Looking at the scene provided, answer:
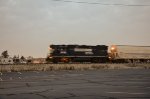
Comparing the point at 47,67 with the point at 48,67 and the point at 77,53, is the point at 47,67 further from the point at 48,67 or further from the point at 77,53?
the point at 77,53

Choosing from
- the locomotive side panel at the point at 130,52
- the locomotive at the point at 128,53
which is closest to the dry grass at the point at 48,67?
the locomotive at the point at 128,53

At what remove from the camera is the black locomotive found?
57688 mm

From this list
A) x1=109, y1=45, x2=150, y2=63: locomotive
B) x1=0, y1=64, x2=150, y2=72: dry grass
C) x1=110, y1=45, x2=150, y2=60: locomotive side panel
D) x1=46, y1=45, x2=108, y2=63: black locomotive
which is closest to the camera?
x1=0, y1=64, x2=150, y2=72: dry grass

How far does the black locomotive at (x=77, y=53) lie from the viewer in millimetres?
57688

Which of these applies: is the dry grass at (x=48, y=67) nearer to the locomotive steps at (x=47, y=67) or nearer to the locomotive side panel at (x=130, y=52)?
the locomotive steps at (x=47, y=67)

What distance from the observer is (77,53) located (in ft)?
195

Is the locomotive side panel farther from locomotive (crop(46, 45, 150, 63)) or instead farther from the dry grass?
the dry grass

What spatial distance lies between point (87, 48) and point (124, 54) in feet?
32.4

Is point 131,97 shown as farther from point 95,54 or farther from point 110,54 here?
point 110,54

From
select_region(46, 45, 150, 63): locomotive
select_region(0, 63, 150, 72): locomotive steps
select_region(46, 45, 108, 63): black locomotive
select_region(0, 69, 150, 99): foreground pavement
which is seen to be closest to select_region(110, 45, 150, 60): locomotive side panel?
select_region(46, 45, 150, 63): locomotive

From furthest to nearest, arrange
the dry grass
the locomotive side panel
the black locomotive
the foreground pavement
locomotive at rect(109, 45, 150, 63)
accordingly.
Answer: the locomotive side panel
locomotive at rect(109, 45, 150, 63)
the black locomotive
the dry grass
the foreground pavement

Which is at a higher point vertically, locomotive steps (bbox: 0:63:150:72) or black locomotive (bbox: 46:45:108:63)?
black locomotive (bbox: 46:45:108:63)

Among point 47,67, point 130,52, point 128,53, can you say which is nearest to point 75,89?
point 47,67

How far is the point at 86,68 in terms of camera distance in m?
44.4
